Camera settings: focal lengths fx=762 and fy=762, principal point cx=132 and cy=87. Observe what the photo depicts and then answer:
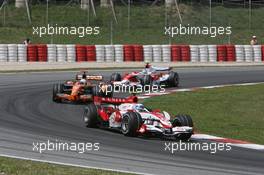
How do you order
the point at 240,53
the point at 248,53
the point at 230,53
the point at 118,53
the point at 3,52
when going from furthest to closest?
Result: the point at 248,53, the point at 240,53, the point at 230,53, the point at 118,53, the point at 3,52

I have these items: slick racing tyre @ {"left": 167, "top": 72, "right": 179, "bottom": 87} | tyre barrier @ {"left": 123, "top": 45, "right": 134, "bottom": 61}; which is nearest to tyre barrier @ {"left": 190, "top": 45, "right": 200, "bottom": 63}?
tyre barrier @ {"left": 123, "top": 45, "right": 134, "bottom": 61}

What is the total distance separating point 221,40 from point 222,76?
13729 mm

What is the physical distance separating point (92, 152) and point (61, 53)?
23.6m

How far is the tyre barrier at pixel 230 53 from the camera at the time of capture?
39.8 metres

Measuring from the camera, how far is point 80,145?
46.0ft

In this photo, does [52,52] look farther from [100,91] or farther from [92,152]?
[92,152]

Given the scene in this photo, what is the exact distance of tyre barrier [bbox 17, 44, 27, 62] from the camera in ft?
118

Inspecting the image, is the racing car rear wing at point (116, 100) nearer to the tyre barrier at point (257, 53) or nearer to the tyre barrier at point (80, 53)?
the tyre barrier at point (80, 53)

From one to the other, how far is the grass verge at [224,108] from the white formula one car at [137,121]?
1241 mm

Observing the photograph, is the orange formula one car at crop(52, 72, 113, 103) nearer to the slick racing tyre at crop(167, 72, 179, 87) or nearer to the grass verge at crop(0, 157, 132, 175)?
the slick racing tyre at crop(167, 72, 179, 87)

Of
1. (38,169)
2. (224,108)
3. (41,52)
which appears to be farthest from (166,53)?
(38,169)

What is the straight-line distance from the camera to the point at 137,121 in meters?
15.1

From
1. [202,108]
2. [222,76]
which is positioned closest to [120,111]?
[202,108]

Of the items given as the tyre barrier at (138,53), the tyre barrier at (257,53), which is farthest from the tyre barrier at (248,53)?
the tyre barrier at (138,53)
